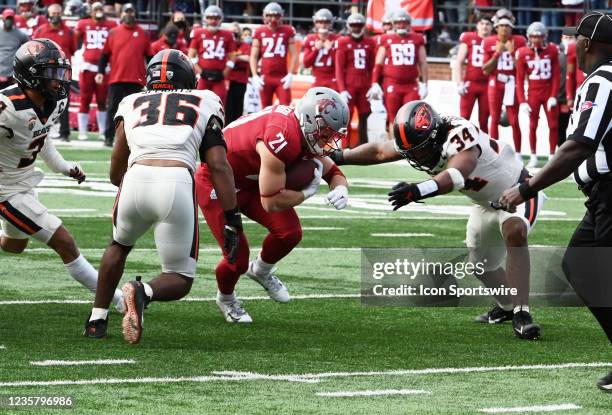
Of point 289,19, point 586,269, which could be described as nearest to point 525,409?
point 586,269

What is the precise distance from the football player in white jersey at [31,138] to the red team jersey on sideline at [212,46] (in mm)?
12261

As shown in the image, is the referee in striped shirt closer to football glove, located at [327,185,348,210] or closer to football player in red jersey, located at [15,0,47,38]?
football glove, located at [327,185,348,210]

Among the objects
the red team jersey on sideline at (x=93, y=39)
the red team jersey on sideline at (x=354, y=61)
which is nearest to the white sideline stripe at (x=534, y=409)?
the red team jersey on sideline at (x=354, y=61)

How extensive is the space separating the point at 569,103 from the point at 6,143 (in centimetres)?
1336

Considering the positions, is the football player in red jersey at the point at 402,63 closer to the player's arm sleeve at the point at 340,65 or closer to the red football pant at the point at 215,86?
the player's arm sleeve at the point at 340,65

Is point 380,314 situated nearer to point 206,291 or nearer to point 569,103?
point 206,291

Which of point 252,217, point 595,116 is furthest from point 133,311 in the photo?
point 595,116

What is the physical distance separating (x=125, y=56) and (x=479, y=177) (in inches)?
496

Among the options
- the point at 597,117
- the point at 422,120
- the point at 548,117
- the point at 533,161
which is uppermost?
the point at 597,117

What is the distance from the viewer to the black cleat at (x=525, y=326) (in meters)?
7.16

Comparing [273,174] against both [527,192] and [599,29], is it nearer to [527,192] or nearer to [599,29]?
[527,192]

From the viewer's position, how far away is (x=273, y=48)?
2048cm

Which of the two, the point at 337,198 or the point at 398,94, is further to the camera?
the point at 398,94

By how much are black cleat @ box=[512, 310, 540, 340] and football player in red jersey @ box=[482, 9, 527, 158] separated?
11.8 m
